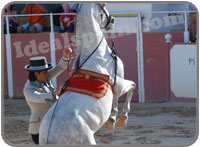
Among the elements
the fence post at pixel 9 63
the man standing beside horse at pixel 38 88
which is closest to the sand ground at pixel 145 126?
the fence post at pixel 9 63

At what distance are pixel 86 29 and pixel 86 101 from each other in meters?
0.51

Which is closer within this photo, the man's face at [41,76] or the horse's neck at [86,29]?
the horse's neck at [86,29]

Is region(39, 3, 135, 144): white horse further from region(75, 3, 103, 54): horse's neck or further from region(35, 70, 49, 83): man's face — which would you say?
region(35, 70, 49, 83): man's face

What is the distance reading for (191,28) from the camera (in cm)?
857

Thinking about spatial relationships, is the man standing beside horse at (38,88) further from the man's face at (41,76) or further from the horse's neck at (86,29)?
the horse's neck at (86,29)

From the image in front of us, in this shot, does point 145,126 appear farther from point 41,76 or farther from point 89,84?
point 89,84

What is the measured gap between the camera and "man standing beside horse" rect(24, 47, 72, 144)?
12.8 feet

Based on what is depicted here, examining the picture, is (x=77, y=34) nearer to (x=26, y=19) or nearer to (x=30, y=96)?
(x=30, y=96)

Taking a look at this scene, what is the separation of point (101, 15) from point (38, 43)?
5.85m

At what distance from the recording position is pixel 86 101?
3.34 m

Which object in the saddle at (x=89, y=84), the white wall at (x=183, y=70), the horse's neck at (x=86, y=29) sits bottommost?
the white wall at (x=183, y=70)

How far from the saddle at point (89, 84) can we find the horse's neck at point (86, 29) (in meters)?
0.18

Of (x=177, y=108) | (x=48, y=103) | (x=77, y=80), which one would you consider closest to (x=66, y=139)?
(x=77, y=80)

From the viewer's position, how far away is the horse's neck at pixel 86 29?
351 centimetres
